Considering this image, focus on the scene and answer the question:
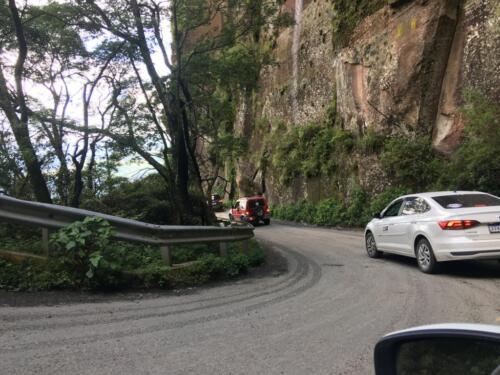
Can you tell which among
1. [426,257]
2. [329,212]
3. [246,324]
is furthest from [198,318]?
[329,212]

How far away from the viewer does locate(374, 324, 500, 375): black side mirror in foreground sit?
71.7 inches

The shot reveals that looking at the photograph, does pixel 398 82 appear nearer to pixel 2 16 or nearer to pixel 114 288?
pixel 2 16

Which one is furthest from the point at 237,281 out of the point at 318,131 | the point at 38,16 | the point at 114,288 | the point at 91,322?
the point at 318,131

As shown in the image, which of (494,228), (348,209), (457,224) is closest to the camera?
(494,228)

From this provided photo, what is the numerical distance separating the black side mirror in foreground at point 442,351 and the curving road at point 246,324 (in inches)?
94.6

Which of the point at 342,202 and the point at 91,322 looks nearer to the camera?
the point at 91,322

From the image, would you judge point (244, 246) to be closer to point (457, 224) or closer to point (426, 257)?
point (426, 257)

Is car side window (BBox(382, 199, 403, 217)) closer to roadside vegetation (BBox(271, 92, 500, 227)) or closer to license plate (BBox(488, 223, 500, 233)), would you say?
license plate (BBox(488, 223, 500, 233))

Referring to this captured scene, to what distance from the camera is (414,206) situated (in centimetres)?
1062

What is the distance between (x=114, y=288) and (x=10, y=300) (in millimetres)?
1492

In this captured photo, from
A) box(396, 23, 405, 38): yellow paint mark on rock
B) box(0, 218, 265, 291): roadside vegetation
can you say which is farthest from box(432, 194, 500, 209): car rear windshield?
box(396, 23, 405, 38): yellow paint mark on rock

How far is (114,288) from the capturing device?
24.4 ft

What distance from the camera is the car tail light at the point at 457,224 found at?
9008 mm

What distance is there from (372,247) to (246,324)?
7.25 meters
